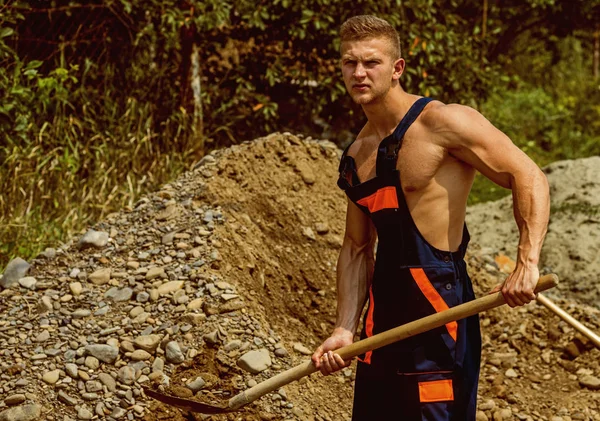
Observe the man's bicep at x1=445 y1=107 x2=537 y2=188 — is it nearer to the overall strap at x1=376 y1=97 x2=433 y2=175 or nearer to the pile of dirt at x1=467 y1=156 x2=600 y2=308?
the overall strap at x1=376 y1=97 x2=433 y2=175

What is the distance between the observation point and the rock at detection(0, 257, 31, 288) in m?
5.41

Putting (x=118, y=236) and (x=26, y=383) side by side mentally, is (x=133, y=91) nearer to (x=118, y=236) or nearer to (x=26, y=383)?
(x=118, y=236)

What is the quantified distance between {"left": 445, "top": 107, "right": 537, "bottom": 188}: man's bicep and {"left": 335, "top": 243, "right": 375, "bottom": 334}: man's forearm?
0.65 m

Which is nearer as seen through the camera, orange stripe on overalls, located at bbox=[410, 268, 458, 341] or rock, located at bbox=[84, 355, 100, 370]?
orange stripe on overalls, located at bbox=[410, 268, 458, 341]

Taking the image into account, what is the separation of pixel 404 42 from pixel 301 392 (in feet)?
13.6

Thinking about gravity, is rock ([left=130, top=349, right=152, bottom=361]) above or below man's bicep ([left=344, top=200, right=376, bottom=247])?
below

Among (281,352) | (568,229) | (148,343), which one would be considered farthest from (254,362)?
(568,229)

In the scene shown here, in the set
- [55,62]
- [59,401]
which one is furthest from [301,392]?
[55,62]

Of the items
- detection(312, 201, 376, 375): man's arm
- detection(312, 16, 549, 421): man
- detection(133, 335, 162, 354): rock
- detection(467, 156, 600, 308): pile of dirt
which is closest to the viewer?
detection(312, 16, 549, 421): man

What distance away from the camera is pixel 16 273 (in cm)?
544

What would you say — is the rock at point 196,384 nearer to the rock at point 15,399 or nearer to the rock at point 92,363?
the rock at point 92,363

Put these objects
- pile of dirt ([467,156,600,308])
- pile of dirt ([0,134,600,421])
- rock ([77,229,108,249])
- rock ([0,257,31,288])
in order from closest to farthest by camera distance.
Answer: pile of dirt ([0,134,600,421]) < rock ([0,257,31,288]) < rock ([77,229,108,249]) < pile of dirt ([467,156,600,308])

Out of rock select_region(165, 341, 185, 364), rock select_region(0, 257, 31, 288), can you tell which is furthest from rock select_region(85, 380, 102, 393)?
rock select_region(0, 257, 31, 288)

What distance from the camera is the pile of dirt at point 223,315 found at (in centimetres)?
463
